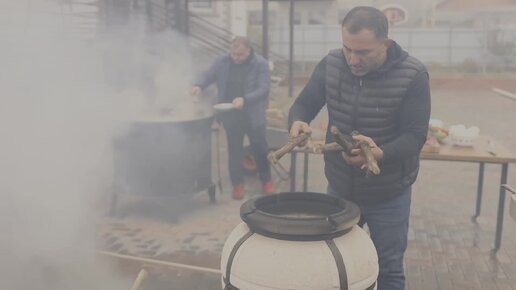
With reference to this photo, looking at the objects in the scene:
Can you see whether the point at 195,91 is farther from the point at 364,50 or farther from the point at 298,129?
the point at 364,50

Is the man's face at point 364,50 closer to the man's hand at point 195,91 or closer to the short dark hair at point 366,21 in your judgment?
the short dark hair at point 366,21

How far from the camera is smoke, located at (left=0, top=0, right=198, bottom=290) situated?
3.86 meters

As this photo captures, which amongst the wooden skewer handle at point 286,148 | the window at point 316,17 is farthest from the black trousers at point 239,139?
the window at point 316,17

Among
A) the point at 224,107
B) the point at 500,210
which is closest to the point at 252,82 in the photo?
the point at 224,107

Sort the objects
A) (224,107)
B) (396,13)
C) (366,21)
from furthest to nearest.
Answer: (396,13) < (224,107) < (366,21)

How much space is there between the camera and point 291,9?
1317 centimetres

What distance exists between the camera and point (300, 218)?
2330 mm

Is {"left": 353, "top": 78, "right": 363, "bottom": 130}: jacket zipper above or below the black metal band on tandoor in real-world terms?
above

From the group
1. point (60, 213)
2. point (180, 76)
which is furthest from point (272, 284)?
point (180, 76)

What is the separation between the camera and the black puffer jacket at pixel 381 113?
277cm

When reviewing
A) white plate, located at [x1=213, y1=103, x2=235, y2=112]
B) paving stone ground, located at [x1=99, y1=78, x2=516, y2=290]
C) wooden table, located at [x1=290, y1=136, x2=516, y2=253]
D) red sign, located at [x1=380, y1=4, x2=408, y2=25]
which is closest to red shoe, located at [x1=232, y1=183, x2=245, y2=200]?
paving stone ground, located at [x1=99, y1=78, x2=516, y2=290]

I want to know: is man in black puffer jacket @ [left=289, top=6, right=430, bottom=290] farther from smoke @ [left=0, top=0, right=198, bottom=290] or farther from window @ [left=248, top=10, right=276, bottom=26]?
window @ [left=248, top=10, right=276, bottom=26]

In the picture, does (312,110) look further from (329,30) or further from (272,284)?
(329,30)

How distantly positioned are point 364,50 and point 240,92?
3431 millimetres
